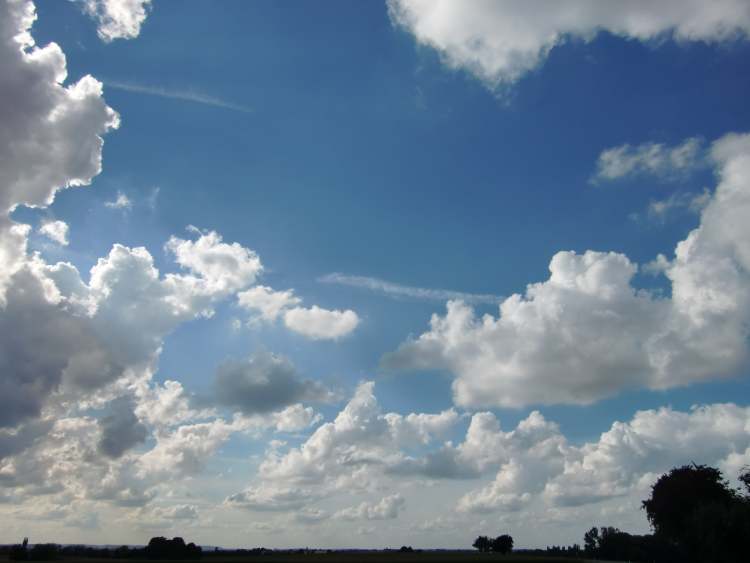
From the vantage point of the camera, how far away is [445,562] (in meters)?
151

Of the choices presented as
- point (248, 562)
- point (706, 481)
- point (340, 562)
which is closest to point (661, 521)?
point (706, 481)

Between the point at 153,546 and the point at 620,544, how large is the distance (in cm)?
13554

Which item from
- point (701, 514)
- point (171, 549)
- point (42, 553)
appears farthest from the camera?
point (171, 549)

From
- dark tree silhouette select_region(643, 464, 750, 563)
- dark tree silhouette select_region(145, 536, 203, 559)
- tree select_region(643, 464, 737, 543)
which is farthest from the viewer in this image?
dark tree silhouette select_region(145, 536, 203, 559)

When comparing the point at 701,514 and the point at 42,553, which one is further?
the point at 42,553

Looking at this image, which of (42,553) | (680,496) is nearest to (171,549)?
(42,553)

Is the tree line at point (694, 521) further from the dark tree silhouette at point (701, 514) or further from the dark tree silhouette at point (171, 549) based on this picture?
the dark tree silhouette at point (171, 549)

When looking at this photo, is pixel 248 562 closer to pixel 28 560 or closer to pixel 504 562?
pixel 28 560

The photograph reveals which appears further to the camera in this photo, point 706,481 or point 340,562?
point 340,562

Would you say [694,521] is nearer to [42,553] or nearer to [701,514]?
[701,514]

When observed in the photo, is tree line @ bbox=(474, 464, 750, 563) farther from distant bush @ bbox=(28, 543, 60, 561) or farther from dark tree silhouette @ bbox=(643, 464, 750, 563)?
distant bush @ bbox=(28, 543, 60, 561)

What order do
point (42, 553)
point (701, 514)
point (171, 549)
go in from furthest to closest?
point (171, 549) < point (42, 553) < point (701, 514)

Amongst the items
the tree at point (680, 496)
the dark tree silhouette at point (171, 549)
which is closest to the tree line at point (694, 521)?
the tree at point (680, 496)

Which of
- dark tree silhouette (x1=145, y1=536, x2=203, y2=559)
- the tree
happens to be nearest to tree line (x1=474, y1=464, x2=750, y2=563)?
the tree
